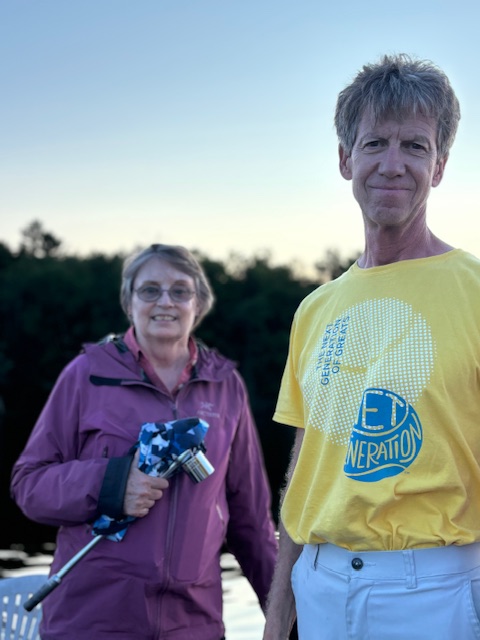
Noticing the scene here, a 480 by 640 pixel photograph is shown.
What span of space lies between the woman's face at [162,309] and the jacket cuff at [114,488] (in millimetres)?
678

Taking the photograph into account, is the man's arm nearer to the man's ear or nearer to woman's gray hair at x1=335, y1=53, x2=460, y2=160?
the man's ear

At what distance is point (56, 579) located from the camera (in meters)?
3.77

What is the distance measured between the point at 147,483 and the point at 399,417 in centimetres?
171

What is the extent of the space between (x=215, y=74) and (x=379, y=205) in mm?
15360

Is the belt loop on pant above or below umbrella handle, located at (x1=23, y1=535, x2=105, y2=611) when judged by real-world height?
above

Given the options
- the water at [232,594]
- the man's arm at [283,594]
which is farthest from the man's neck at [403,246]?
the water at [232,594]

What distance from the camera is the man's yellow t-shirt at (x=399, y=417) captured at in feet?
7.45

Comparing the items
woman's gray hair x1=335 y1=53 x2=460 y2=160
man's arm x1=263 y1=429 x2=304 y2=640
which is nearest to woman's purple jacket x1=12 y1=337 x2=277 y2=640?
man's arm x1=263 y1=429 x2=304 y2=640

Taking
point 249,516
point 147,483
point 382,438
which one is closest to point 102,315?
point 249,516

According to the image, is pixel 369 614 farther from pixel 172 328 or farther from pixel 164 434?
pixel 172 328

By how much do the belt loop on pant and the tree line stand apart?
4962 cm

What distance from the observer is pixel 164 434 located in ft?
12.5

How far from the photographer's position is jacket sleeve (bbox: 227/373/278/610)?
13.9 feet

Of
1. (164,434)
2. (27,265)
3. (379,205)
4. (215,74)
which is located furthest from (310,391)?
(27,265)
